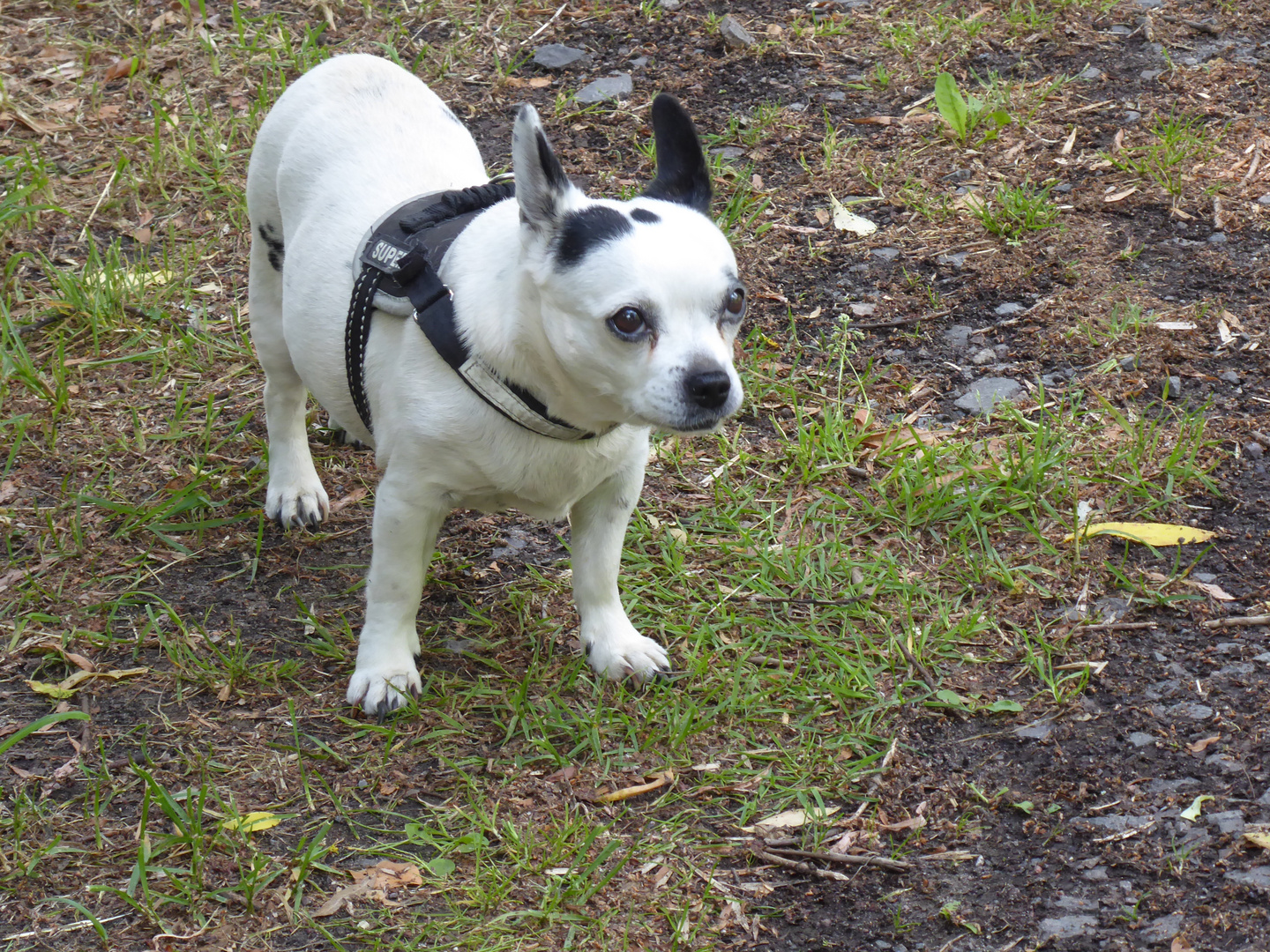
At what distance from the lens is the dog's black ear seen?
3.21 meters

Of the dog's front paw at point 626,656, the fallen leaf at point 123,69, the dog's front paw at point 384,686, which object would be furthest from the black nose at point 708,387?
the fallen leaf at point 123,69

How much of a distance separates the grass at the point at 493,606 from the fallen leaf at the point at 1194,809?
18.5 inches

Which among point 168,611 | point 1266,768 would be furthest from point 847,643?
point 168,611

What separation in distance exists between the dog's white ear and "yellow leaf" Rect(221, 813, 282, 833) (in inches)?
63.6

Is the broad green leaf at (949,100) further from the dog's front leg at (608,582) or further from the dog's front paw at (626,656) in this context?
the dog's front paw at (626,656)

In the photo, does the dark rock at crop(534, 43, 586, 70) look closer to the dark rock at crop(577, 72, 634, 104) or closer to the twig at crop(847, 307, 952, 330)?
the dark rock at crop(577, 72, 634, 104)

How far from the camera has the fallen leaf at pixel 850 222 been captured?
5.38m

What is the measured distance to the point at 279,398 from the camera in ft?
13.5

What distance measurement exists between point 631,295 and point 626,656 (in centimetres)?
122

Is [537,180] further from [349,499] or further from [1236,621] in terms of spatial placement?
[1236,621]

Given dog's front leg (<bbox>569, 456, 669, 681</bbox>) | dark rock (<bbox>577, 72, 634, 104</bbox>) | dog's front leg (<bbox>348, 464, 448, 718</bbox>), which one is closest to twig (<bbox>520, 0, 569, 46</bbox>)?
dark rock (<bbox>577, 72, 634, 104</bbox>)

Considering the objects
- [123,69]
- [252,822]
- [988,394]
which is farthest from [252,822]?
[123,69]

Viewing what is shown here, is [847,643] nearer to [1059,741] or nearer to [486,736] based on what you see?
[1059,741]

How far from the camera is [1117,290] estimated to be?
485cm
